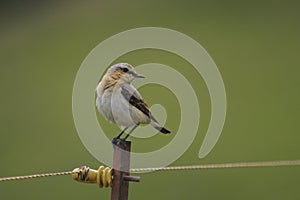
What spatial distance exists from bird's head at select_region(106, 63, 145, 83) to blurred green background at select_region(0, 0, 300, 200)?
250 cm

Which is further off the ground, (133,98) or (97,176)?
(133,98)

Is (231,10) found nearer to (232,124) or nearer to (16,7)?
(232,124)

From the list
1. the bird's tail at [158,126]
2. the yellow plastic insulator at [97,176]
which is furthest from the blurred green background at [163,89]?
the yellow plastic insulator at [97,176]

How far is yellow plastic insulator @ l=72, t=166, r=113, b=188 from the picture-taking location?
4.92 ft

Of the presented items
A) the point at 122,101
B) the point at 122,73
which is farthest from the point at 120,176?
the point at 122,73

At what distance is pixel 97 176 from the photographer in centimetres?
152

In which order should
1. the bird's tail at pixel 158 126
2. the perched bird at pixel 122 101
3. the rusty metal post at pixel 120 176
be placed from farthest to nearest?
the bird's tail at pixel 158 126
the perched bird at pixel 122 101
the rusty metal post at pixel 120 176

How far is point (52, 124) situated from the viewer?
17.7 ft

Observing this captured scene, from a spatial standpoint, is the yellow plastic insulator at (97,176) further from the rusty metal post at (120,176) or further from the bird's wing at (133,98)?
the bird's wing at (133,98)

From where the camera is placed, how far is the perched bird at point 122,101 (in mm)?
1979

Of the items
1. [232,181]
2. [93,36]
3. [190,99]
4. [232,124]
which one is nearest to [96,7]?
[93,36]

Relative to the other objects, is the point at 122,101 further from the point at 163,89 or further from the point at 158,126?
the point at 163,89

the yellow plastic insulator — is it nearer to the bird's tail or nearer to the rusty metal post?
the rusty metal post

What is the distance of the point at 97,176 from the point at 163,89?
11.6ft
